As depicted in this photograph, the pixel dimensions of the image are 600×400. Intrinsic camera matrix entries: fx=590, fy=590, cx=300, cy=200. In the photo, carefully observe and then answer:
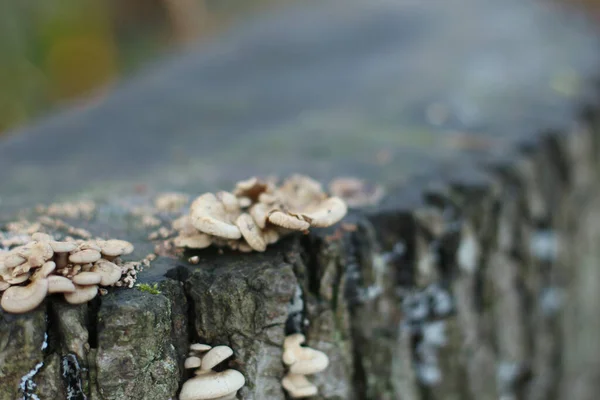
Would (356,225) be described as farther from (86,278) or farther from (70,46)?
(70,46)

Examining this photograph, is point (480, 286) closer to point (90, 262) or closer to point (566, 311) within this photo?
A: point (566, 311)

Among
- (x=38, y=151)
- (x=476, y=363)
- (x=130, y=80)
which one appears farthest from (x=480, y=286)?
(x=130, y=80)

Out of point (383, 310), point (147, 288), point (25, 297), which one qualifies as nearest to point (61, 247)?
point (25, 297)

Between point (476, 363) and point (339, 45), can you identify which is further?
point (339, 45)

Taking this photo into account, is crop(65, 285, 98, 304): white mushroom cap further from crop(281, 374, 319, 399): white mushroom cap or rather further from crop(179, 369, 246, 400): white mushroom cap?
crop(281, 374, 319, 399): white mushroom cap

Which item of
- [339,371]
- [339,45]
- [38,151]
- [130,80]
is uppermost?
[339,45]

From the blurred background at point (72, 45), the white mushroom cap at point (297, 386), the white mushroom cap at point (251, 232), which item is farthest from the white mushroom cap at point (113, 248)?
the blurred background at point (72, 45)

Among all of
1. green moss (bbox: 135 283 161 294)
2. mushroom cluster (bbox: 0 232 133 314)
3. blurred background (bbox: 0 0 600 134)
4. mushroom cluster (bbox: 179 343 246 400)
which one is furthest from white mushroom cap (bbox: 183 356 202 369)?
blurred background (bbox: 0 0 600 134)
